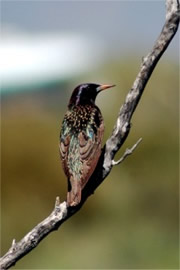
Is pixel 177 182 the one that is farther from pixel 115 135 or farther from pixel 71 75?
pixel 71 75

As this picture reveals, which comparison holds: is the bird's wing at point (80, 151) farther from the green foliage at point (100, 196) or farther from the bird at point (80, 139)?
the green foliage at point (100, 196)

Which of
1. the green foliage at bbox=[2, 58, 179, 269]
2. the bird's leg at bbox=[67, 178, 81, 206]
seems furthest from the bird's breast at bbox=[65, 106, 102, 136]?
the green foliage at bbox=[2, 58, 179, 269]

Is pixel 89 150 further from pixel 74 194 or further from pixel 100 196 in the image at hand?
pixel 100 196

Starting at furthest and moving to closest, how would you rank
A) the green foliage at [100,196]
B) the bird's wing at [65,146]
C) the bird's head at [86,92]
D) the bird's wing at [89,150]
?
the green foliage at [100,196], the bird's head at [86,92], the bird's wing at [65,146], the bird's wing at [89,150]

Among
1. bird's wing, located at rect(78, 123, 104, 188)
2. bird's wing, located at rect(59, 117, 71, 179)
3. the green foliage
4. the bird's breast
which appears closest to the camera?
bird's wing, located at rect(78, 123, 104, 188)

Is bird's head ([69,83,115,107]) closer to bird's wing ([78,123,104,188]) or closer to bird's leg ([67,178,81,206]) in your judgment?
bird's wing ([78,123,104,188])

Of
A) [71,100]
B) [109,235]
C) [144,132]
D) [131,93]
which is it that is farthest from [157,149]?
[131,93]

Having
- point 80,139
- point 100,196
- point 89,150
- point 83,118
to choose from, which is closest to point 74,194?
point 89,150

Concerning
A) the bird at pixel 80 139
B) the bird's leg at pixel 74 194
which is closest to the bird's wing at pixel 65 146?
the bird at pixel 80 139
